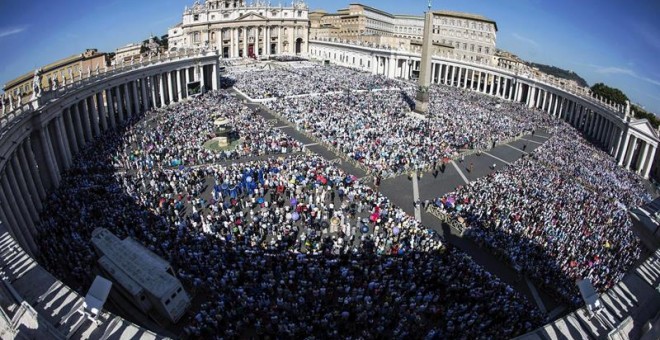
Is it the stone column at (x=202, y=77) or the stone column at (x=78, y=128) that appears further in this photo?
the stone column at (x=202, y=77)

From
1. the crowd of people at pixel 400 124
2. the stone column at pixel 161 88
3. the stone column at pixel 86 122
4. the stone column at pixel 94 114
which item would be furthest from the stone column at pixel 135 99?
the crowd of people at pixel 400 124

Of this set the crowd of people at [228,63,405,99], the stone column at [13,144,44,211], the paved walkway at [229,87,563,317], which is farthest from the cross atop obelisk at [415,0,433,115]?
the stone column at [13,144,44,211]

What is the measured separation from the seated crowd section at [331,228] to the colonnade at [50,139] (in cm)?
131

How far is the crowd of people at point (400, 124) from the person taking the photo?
3944 cm

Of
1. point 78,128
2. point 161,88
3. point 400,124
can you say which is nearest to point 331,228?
point 400,124

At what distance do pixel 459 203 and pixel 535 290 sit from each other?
29.7 feet

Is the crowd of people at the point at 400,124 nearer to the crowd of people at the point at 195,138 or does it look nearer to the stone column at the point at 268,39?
the crowd of people at the point at 195,138

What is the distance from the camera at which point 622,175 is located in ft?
130

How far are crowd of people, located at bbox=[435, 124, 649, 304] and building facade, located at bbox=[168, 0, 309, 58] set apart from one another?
8872 cm

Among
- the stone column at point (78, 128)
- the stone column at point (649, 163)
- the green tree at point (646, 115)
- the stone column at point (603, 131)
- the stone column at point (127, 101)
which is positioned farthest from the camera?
the green tree at point (646, 115)

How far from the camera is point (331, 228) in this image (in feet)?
84.0

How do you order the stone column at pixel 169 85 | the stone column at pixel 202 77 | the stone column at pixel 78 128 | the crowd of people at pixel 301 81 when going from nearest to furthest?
the stone column at pixel 78 128 → the stone column at pixel 169 85 → the crowd of people at pixel 301 81 → the stone column at pixel 202 77

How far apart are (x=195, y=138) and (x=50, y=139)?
13.0 m

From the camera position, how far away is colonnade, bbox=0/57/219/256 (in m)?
22.8
